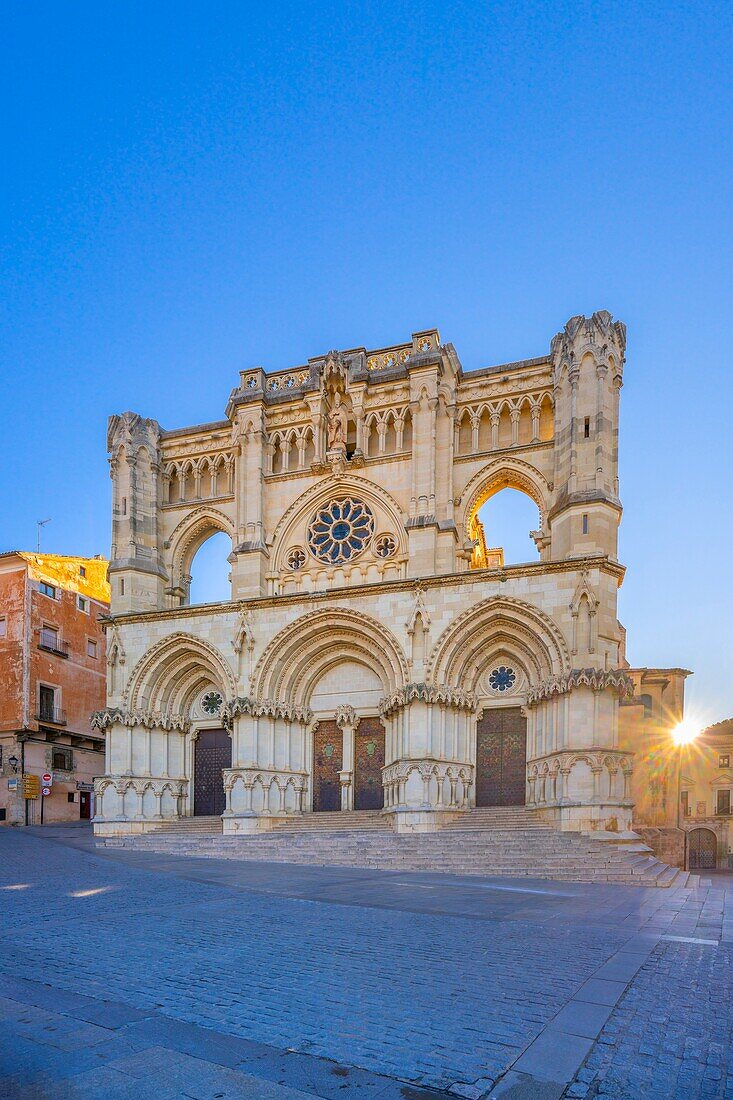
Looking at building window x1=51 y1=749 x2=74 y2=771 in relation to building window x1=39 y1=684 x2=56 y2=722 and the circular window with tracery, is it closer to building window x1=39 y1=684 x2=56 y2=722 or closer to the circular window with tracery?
building window x1=39 y1=684 x2=56 y2=722

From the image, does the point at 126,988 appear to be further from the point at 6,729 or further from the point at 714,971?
the point at 6,729

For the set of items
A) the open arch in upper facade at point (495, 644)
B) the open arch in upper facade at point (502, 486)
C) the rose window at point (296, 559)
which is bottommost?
the open arch in upper facade at point (495, 644)

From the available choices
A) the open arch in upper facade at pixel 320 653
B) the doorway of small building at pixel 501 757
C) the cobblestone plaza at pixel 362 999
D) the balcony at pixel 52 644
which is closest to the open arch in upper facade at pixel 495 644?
the doorway of small building at pixel 501 757

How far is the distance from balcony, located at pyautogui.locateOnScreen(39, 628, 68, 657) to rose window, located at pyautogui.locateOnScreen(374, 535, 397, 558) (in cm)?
1893

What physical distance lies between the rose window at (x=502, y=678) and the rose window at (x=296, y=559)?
810cm

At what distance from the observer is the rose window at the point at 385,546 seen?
86.8 ft

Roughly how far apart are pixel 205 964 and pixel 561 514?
62.3 ft

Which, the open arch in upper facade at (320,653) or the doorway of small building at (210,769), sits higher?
the open arch in upper facade at (320,653)

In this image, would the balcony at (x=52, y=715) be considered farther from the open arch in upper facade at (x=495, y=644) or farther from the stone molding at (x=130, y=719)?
the open arch in upper facade at (x=495, y=644)

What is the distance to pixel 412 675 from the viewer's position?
2323 centimetres

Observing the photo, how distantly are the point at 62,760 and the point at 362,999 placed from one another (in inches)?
1355

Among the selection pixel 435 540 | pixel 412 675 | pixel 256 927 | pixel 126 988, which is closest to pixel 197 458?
pixel 435 540

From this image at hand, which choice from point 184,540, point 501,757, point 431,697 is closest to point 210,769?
point 184,540

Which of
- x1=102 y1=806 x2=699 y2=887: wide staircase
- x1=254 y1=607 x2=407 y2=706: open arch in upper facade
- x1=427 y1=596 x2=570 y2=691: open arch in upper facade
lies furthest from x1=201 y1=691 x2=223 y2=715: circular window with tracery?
x1=427 y1=596 x2=570 y2=691: open arch in upper facade
